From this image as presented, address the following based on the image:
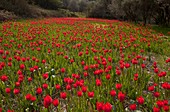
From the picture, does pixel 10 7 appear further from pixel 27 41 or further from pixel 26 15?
pixel 27 41

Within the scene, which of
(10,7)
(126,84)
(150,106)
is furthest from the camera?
(10,7)

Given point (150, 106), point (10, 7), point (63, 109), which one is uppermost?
point (10, 7)

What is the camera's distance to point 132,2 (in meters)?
34.7

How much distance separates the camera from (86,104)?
501cm

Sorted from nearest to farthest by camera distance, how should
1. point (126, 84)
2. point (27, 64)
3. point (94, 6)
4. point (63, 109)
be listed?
1. point (63, 109)
2. point (126, 84)
3. point (27, 64)
4. point (94, 6)

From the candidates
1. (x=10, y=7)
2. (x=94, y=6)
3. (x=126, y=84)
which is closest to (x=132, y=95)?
(x=126, y=84)

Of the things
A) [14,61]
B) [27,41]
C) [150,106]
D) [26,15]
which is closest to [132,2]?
[26,15]

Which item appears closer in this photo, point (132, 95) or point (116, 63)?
point (132, 95)

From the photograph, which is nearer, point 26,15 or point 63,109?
point 63,109

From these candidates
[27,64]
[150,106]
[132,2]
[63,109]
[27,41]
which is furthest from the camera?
[132,2]

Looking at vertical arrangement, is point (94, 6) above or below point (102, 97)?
above

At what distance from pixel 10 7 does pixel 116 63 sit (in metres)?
36.8

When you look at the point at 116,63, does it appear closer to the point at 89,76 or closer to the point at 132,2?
the point at 89,76

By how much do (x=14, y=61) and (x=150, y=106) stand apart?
5635 mm
